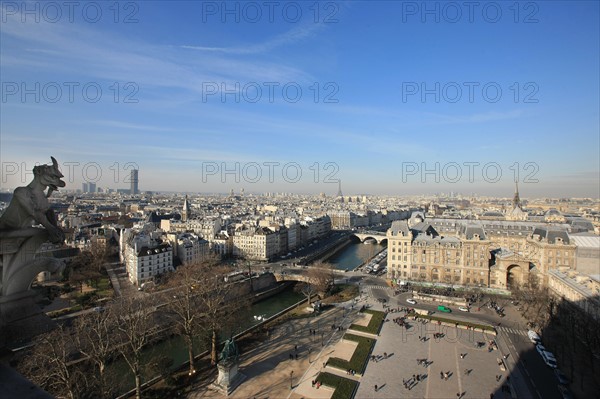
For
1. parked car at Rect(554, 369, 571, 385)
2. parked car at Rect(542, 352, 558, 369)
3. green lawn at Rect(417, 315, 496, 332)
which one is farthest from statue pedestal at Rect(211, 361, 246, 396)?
parked car at Rect(542, 352, 558, 369)

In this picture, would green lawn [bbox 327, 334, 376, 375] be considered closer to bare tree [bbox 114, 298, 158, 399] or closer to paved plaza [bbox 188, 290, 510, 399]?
paved plaza [bbox 188, 290, 510, 399]

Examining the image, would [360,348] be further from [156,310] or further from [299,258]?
[299,258]

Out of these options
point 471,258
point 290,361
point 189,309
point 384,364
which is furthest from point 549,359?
point 189,309

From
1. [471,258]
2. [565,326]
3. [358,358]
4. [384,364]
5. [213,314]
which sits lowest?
[384,364]

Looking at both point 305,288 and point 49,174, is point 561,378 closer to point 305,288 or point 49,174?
point 305,288

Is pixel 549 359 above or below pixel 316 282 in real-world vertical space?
below

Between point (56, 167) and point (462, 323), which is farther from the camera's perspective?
point (462, 323)
